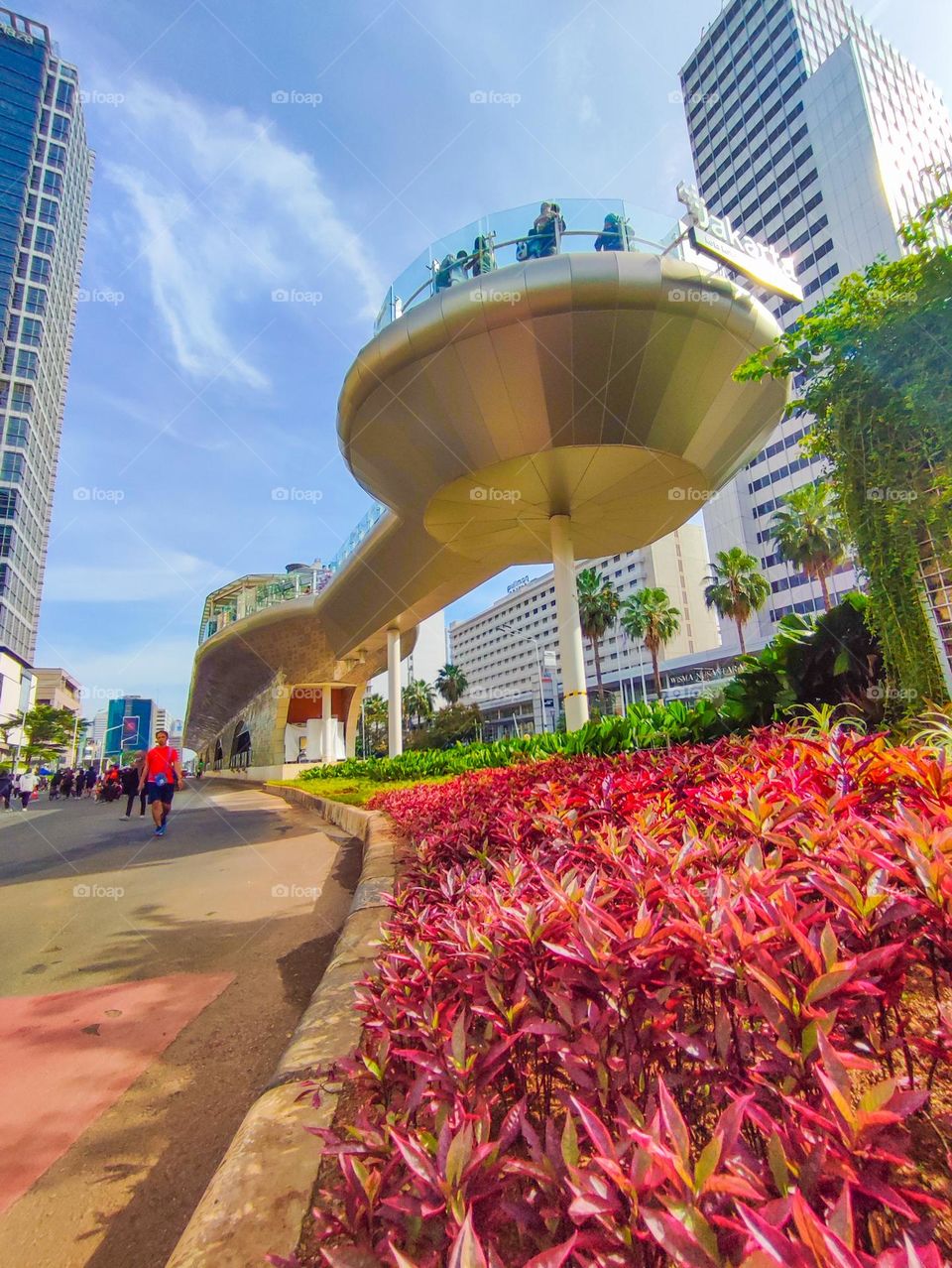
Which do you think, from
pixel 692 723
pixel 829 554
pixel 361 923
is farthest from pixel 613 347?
pixel 829 554

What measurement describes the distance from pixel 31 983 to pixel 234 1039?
170cm

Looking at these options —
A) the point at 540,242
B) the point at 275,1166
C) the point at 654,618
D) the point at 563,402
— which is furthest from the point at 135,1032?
the point at 654,618

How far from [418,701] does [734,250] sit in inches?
2536

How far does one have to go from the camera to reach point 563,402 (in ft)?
44.1

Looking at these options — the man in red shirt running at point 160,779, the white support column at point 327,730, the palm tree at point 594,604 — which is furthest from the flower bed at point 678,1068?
the white support column at point 327,730

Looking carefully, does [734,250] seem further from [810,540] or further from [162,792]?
[810,540]

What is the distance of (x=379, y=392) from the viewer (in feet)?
45.3

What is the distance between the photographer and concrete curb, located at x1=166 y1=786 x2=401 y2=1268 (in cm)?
115

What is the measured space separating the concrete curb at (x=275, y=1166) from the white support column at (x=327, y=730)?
44295mm

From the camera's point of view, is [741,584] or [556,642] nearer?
[741,584]

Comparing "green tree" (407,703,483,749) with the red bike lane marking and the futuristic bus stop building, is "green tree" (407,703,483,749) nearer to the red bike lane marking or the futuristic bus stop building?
the futuristic bus stop building

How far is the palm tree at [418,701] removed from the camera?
73625mm

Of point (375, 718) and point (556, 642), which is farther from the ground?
point (556, 642)

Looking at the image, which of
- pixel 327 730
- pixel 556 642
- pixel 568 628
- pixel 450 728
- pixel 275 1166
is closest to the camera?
pixel 275 1166
